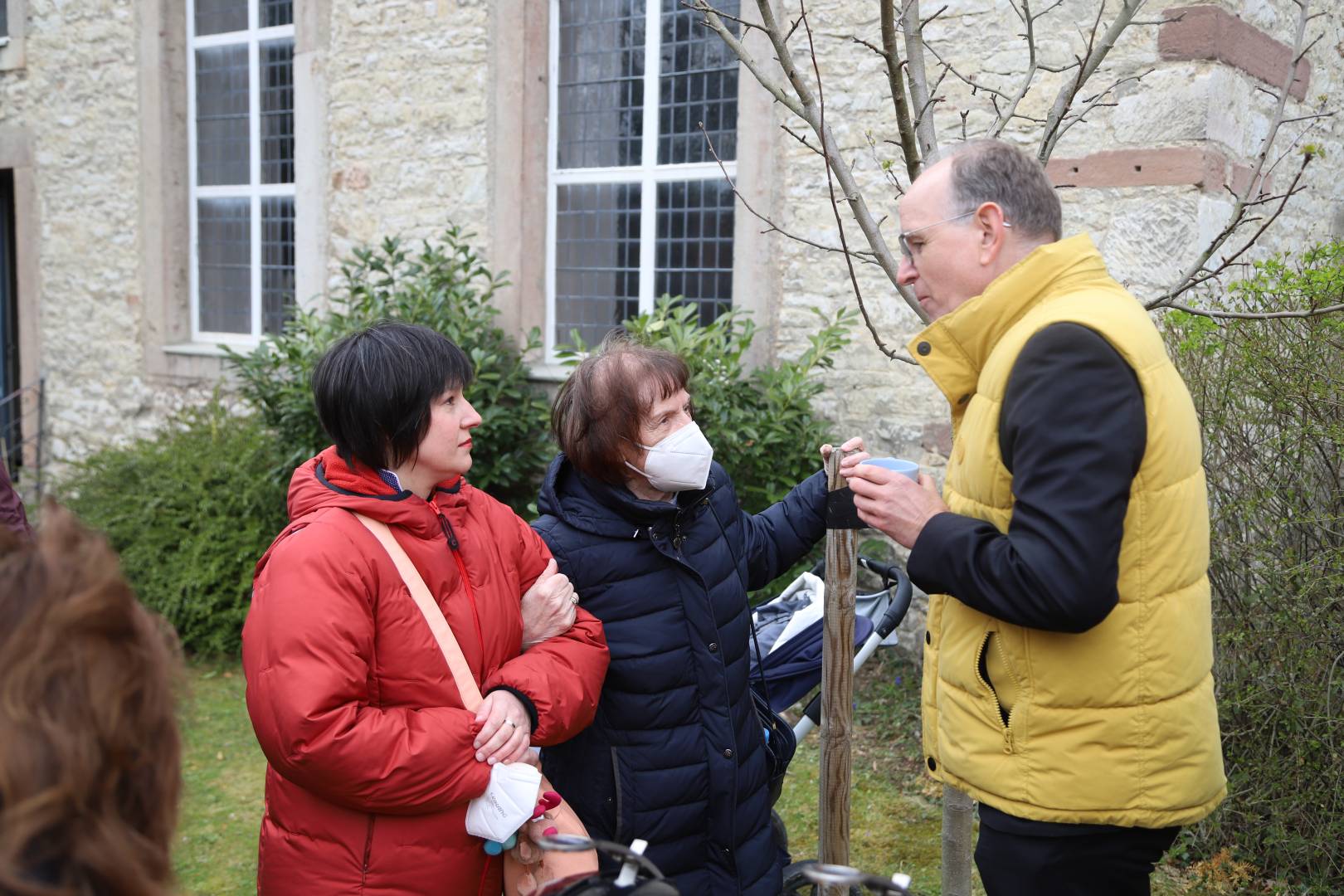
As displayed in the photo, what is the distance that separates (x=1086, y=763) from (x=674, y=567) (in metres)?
0.97

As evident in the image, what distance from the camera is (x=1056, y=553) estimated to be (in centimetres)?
179

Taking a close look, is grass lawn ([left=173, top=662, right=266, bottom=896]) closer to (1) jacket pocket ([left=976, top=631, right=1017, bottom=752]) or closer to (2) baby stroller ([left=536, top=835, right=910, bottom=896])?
(2) baby stroller ([left=536, top=835, right=910, bottom=896])

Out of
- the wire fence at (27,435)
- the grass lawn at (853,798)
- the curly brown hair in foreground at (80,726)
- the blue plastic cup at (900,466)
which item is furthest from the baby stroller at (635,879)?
the wire fence at (27,435)

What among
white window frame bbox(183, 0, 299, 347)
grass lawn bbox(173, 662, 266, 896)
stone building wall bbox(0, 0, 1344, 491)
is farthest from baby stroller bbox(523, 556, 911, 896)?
white window frame bbox(183, 0, 299, 347)

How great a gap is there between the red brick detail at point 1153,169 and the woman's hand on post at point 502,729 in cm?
407

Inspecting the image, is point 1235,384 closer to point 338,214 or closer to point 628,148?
point 628,148

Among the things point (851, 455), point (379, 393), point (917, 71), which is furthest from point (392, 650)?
point (917, 71)

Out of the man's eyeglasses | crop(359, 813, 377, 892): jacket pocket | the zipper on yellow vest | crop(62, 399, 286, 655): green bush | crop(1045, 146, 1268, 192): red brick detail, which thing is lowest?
crop(62, 399, 286, 655): green bush

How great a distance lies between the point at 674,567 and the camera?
253cm

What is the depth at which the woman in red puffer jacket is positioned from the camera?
2070 millimetres

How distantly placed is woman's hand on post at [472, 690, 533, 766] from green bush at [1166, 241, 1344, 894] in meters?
2.69

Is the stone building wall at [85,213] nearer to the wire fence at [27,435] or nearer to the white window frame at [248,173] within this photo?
the wire fence at [27,435]

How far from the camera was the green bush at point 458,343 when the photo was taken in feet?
23.2

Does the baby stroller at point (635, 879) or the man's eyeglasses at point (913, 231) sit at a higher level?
the man's eyeglasses at point (913, 231)
